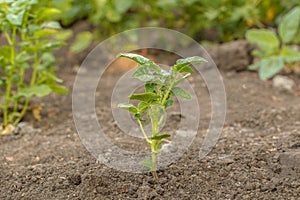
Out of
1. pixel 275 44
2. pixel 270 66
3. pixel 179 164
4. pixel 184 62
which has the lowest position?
pixel 179 164

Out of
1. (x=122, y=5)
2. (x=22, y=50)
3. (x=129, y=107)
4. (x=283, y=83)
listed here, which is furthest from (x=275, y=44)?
(x=129, y=107)

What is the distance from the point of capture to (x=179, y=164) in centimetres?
163

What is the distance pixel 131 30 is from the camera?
2883mm

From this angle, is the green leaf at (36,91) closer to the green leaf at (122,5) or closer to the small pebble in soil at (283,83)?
the green leaf at (122,5)

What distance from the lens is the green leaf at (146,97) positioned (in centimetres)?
135

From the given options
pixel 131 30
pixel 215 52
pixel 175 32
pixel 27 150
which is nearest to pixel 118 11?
pixel 131 30

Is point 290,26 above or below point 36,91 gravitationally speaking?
above

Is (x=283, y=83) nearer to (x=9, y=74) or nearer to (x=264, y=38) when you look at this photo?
(x=264, y=38)

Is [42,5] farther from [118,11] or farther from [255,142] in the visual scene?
[255,142]

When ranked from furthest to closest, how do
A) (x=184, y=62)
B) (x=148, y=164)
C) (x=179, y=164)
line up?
1. (x=179, y=164)
2. (x=148, y=164)
3. (x=184, y=62)

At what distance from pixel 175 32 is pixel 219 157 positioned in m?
1.43

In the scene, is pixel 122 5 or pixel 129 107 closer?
pixel 129 107

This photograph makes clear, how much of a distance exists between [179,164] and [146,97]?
0.36 m

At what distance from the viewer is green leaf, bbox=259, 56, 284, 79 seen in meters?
2.45
